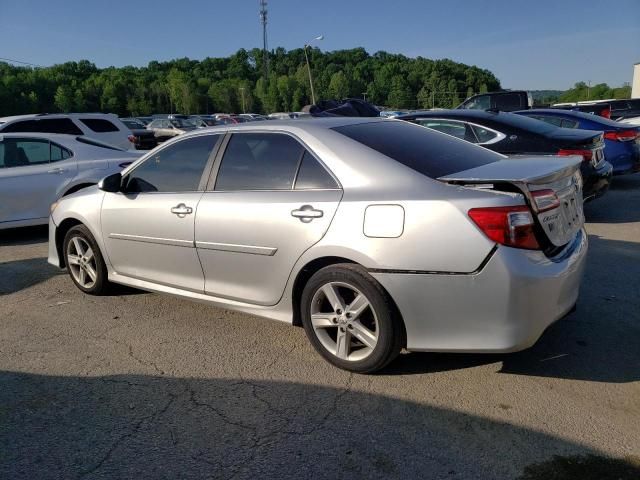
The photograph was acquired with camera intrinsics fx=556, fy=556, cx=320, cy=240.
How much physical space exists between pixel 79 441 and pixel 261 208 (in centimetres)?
169

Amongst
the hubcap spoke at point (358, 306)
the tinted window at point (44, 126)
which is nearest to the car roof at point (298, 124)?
the hubcap spoke at point (358, 306)

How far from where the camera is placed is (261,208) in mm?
3617

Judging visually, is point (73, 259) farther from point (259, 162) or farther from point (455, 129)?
point (455, 129)

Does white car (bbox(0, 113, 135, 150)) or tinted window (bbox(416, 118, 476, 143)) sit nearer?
tinted window (bbox(416, 118, 476, 143))

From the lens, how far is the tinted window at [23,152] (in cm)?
758

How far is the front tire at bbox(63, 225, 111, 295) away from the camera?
4891 millimetres

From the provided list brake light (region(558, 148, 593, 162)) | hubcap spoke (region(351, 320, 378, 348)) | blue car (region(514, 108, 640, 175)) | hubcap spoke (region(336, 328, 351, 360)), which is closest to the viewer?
hubcap spoke (region(351, 320, 378, 348))

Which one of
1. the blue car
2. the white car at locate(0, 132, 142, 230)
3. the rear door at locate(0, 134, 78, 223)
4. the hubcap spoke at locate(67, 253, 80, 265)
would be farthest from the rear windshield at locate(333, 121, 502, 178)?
the blue car

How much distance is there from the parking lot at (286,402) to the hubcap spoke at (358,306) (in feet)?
1.34

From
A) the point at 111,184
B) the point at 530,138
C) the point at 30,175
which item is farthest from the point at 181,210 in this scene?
the point at 530,138

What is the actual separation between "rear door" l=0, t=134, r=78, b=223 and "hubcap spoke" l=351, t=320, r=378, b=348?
5.86 metres

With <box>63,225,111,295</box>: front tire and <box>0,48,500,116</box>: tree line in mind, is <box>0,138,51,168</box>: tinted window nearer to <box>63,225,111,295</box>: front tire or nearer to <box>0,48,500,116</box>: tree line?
<box>63,225,111,295</box>: front tire

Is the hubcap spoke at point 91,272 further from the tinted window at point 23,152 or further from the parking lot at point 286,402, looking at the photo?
the tinted window at point 23,152

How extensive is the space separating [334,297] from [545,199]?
4.30 ft
